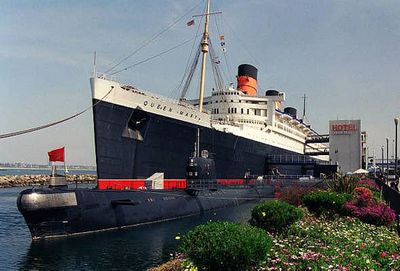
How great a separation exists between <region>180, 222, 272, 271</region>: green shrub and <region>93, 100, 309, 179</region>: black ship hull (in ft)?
79.4

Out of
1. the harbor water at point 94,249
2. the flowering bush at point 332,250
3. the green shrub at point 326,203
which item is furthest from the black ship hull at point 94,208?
the flowering bush at point 332,250

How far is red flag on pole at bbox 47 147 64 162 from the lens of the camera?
78.0 ft

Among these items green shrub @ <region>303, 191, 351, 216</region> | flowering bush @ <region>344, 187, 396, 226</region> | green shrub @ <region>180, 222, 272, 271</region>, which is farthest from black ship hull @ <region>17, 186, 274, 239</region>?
green shrub @ <region>180, 222, 272, 271</region>

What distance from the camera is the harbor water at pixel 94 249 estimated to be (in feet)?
59.2

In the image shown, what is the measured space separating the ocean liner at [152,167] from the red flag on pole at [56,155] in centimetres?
160

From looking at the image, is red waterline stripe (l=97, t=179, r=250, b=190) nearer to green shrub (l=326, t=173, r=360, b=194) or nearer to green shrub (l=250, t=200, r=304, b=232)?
green shrub (l=326, t=173, r=360, b=194)

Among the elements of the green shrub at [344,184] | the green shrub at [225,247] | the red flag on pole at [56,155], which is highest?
the red flag on pole at [56,155]

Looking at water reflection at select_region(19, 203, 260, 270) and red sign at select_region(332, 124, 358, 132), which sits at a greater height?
red sign at select_region(332, 124, 358, 132)

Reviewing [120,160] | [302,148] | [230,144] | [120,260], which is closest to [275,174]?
[230,144]

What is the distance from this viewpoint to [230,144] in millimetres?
49844

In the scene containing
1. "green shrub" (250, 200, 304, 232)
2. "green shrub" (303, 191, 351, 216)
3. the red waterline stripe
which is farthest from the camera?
the red waterline stripe

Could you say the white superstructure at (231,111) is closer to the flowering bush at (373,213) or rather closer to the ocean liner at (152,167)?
the ocean liner at (152,167)

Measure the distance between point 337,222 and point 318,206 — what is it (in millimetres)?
1974

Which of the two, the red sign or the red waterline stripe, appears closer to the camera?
the red waterline stripe
